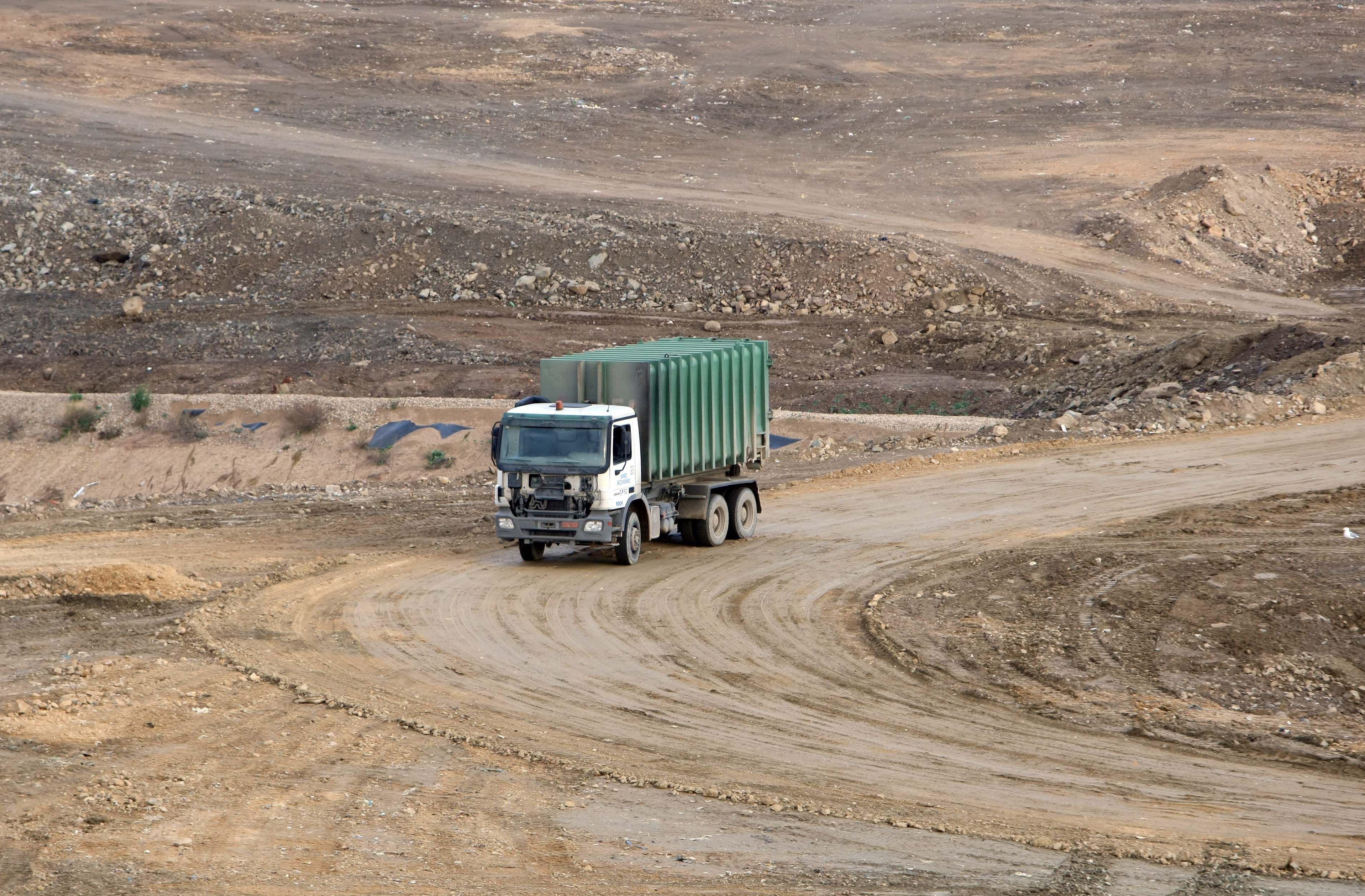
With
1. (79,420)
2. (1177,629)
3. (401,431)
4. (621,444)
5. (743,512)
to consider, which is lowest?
(1177,629)

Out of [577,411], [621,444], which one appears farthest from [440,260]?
[621,444]

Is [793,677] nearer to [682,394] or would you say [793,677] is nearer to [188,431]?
[682,394]

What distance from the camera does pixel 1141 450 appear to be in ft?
88.3

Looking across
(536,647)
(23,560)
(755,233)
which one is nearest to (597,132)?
(755,233)

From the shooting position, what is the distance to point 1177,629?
1641 cm

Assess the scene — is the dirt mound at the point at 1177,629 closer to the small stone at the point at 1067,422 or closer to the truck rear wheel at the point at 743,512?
the truck rear wheel at the point at 743,512

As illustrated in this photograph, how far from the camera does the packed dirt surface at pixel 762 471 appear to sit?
36.9ft

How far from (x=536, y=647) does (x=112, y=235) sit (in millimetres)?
31622

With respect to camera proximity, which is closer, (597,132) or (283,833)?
(283,833)

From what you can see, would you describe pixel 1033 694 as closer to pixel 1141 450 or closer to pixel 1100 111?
pixel 1141 450

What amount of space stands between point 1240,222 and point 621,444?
29.5 m

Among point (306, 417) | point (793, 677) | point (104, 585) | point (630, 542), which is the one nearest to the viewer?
point (793, 677)

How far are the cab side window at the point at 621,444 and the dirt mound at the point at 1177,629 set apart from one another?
420cm

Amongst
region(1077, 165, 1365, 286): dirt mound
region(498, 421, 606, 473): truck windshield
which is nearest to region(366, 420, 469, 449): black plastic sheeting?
region(498, 421, 606, 473): truck windshield
